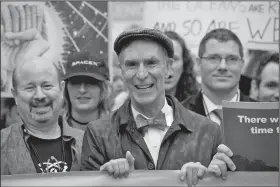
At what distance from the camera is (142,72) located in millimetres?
2656

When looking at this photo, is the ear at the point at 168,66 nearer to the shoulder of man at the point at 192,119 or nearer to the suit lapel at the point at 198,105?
the shoulder of man at the point at 192,119

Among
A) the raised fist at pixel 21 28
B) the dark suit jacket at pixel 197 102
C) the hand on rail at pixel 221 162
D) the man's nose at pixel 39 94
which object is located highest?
the raised fist at pixel 21 28

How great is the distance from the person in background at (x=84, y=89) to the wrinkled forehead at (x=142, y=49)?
0.64 metres

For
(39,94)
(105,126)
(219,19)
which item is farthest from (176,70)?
(39,94)

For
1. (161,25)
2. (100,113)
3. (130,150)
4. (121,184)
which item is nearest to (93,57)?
(100,113)

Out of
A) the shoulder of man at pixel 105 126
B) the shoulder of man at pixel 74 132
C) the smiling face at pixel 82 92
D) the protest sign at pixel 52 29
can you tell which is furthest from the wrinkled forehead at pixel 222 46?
the shoulder of man at pixel 74 132

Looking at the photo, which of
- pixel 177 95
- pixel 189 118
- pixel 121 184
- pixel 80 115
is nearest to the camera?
pixel 121 184

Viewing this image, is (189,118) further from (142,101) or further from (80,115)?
(80,115)

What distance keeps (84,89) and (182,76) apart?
0.77 metres

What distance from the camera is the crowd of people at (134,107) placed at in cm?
267

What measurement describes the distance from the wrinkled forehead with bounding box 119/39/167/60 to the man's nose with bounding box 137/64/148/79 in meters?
0.06

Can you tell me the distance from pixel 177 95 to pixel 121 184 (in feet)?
3.67

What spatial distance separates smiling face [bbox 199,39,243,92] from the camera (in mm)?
3299

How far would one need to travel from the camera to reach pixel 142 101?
271 centimetres
